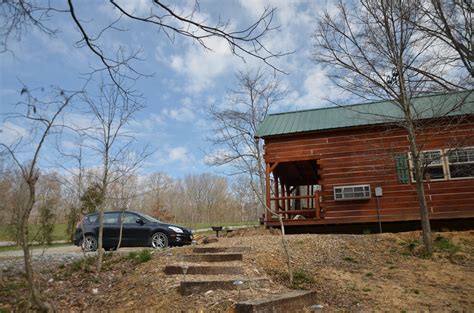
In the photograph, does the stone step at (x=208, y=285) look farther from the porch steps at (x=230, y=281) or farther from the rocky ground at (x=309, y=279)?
the rocky ground at (x=309, y=279)

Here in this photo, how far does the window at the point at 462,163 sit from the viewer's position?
1263 centimetres

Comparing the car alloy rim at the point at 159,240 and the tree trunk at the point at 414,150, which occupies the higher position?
the tree trunk at the point at 414,150

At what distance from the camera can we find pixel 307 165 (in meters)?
17.0

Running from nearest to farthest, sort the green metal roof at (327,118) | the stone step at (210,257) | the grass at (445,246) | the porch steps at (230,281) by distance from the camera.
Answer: the porch steps at (230,281)
the stone step at (210,257)
the grass at (445,246)
the green metal roof at (327,118)

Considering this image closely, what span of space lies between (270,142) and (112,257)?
7801mm

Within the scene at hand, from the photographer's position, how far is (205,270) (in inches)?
281

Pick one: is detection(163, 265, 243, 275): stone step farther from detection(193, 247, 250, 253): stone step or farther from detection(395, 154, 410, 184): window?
detection(395, 154, 410, 184): window

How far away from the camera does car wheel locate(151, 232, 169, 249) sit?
12.4 metres

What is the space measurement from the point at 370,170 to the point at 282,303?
9.38 metres

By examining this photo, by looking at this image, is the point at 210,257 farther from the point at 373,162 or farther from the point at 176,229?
the point at 373,162

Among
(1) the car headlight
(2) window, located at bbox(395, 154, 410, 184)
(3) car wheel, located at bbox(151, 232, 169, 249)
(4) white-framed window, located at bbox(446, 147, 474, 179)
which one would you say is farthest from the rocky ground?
(4) white-framed window, located at bbox(446, 147, 474, 179)

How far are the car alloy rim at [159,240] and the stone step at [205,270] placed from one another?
16.7 feet

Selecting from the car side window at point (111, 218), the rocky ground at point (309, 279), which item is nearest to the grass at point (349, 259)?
the rocky ground at point (309, 279)

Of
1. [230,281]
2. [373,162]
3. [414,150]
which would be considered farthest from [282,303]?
[373,162]
